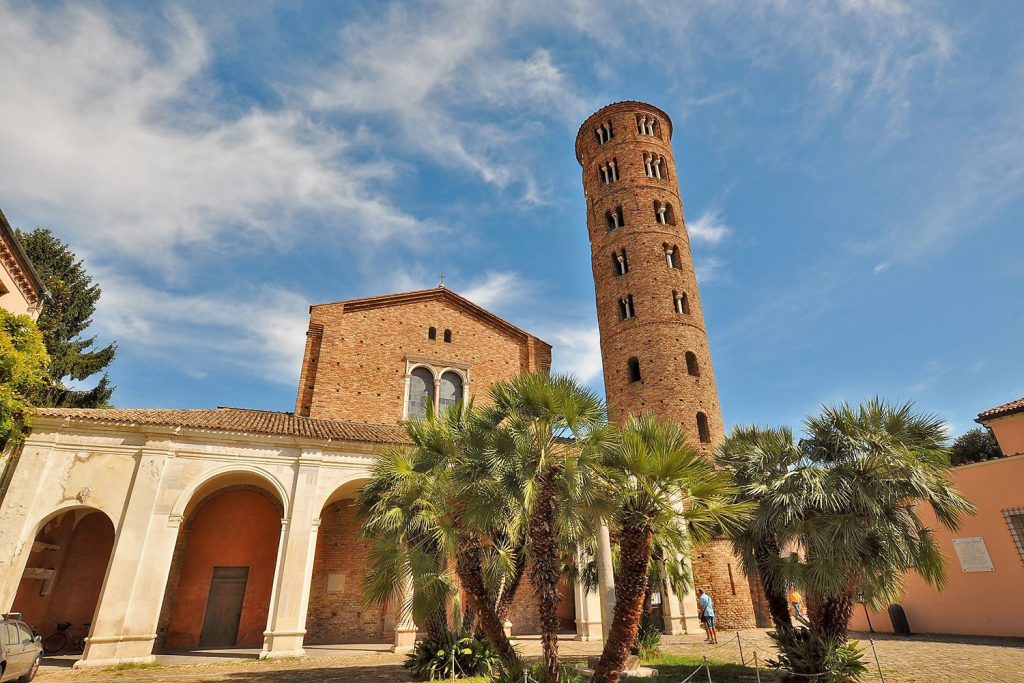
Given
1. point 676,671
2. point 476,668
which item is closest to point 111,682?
point 476,668

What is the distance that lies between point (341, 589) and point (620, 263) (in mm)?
18078

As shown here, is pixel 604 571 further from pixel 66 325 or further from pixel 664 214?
pixel 66 325

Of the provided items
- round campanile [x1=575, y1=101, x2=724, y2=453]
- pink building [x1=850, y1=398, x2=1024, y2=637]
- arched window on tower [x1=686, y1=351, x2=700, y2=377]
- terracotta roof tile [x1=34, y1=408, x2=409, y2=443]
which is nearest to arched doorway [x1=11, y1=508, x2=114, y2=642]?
terracotta roof tile [x1=34, y1=408, x2=409, y2=443]

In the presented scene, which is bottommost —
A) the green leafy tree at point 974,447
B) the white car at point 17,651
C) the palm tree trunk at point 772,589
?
the white car at point 17,651

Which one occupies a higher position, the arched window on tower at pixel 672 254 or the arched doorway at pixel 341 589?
the arched window on tower at pixel 672 254

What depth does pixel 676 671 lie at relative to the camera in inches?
414

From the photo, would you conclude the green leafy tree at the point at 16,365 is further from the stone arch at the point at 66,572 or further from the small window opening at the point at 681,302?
the small window opening at the point at 681,302

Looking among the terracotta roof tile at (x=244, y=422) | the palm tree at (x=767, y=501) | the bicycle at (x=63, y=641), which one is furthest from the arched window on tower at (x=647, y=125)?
the bicycle at (x=63, y=641)

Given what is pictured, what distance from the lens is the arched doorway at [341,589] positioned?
16.6 meters

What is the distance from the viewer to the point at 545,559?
782 cm

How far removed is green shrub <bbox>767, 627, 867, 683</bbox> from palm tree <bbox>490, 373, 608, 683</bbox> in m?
4.16

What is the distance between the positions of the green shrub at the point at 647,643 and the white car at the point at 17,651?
37.5 feet

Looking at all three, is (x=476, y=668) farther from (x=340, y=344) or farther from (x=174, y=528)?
(x=340, y=344)

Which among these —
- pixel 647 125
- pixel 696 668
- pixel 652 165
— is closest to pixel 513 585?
pixel 696 668
